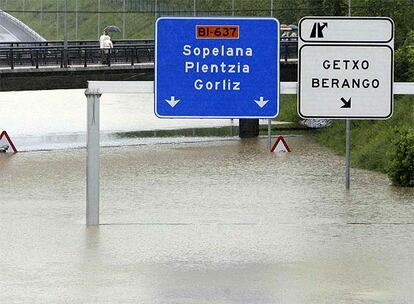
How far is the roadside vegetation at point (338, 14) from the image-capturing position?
4362 centimetres

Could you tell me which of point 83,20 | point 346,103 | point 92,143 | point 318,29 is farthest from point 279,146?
point 83,20

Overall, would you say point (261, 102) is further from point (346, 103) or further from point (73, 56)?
point (73, 56)

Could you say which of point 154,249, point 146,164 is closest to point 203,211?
point 154,249

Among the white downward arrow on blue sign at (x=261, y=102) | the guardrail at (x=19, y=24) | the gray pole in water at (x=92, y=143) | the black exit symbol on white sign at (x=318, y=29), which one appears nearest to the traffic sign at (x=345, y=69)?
the black exit symbol on white sign at (x=318, y=29)

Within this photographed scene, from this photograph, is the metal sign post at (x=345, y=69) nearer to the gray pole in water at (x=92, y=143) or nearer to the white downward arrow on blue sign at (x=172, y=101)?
the white downward arrow on blue sign at (x=172, y=101)

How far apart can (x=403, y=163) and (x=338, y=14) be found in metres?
38.1

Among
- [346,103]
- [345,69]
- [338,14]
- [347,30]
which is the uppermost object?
[338,14]

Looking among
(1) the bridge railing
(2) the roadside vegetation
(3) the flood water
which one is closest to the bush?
(2) the roadside vegetation

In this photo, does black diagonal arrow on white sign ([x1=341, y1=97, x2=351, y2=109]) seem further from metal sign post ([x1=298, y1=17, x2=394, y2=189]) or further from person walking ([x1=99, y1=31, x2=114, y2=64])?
person walking ([x1=99, y1=31, x2=114, y2=64])

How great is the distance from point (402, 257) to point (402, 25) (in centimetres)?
4917

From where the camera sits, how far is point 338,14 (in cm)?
7631

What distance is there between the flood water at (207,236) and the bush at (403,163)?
0.57 m

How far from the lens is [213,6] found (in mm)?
105938

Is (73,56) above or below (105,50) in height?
below
